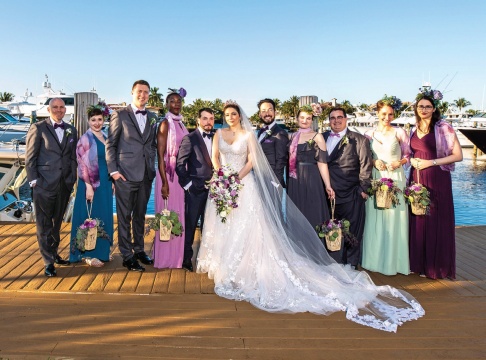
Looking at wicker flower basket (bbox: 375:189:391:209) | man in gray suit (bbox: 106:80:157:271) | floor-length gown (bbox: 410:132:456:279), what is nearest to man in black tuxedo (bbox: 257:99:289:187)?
wicker flower basket (bbox: 375:189:391:209)

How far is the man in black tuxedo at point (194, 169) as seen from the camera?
552cm

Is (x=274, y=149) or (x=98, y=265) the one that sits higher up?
(x=274, y=149)

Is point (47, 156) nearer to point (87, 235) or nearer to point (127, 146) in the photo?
point (127, 146)

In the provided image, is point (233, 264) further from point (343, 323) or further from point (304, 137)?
point (304, 137)

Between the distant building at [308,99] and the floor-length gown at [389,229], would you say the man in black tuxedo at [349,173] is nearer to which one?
the floor-length gown at [389,229]

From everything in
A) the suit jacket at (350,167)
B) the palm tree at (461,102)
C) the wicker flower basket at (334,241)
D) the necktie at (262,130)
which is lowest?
the wicker flower basket at (334,241)

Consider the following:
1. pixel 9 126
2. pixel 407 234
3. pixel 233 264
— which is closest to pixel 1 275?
pixel 233 264

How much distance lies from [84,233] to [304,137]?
3.12 m

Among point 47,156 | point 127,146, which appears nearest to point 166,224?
point 127,146

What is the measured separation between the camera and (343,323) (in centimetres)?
399

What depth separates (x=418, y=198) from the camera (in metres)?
5.29

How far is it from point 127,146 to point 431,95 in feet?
13.2

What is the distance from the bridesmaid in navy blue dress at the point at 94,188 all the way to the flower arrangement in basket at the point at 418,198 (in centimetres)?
401

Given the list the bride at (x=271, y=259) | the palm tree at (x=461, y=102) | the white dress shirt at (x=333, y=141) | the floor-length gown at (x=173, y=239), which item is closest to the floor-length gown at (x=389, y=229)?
the white dress shirt at (x=333, y=141)
